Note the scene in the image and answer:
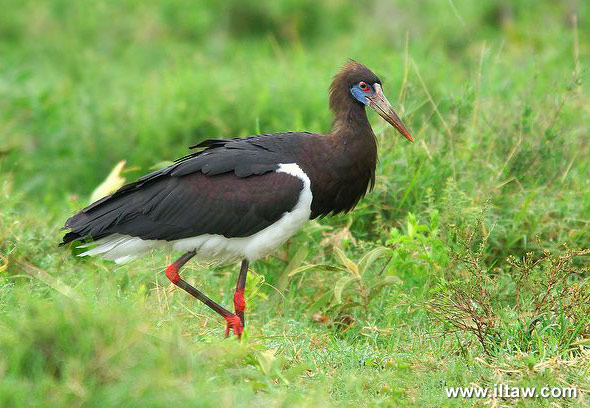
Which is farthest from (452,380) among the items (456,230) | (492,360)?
(456,230)

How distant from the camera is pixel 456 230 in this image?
5.40 meters

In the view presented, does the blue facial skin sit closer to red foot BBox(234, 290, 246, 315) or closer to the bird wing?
the bird wing

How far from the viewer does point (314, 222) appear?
20.8 feet

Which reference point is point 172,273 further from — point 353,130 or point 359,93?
point 359,93

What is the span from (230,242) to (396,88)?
307cm

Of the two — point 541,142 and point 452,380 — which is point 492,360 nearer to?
point 452,380

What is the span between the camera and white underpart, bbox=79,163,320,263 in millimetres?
5488

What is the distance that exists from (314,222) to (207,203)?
1.01 meters

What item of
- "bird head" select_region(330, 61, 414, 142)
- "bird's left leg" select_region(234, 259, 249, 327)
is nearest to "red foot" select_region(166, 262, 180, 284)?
"bird's left leg" select_region(234, 259, 249, 327)

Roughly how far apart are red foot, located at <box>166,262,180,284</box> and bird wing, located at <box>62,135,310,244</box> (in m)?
0.17

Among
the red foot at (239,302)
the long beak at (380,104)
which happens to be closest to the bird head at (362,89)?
the long beak at (380,104)

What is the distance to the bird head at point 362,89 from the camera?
5.87 m

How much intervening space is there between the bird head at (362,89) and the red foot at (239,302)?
1.23 meters

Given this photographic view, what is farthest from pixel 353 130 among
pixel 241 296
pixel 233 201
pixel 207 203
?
pixel 241 296
